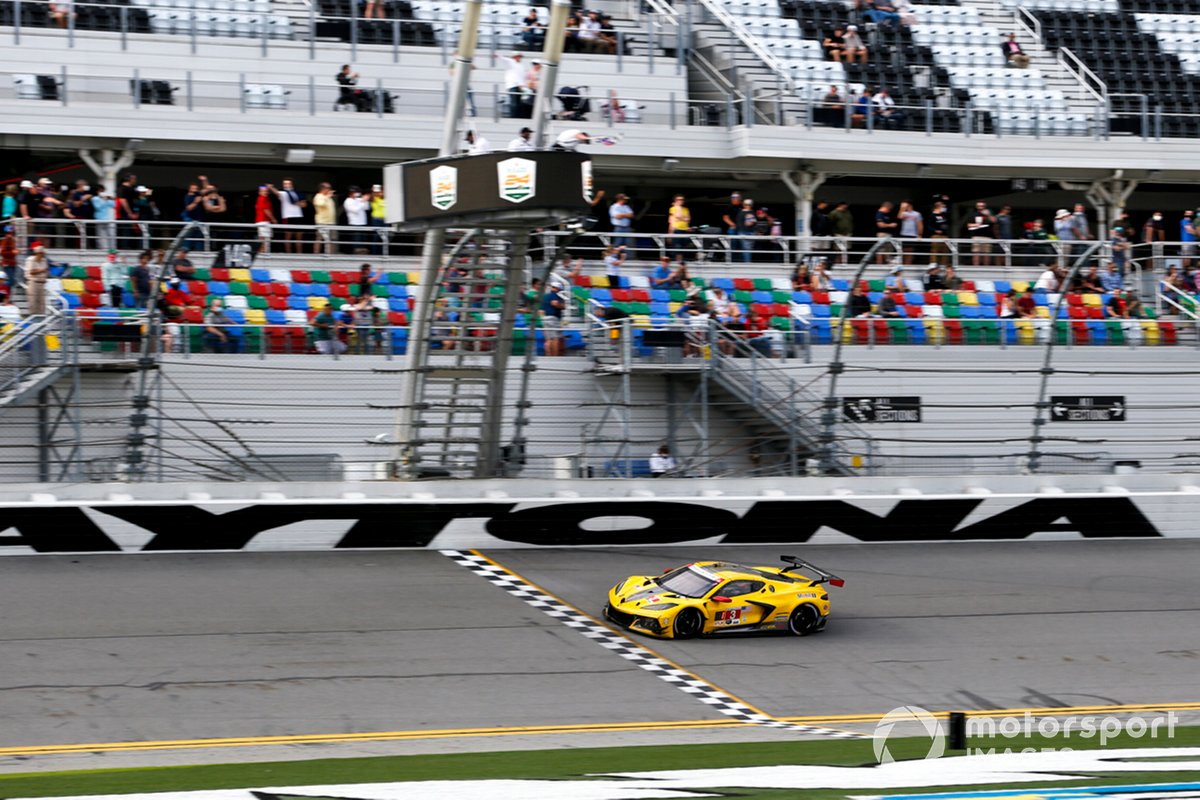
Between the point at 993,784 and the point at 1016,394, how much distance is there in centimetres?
1363

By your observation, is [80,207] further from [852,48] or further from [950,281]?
[852,48]

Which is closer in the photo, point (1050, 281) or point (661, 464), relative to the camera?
point (661, 464)

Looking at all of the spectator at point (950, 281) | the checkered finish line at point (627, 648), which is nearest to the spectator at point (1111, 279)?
the spectator at point (950, 281)

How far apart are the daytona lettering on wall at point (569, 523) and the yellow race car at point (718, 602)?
293 centimetres

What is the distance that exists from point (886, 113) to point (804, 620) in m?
15.1

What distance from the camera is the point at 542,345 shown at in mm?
22281

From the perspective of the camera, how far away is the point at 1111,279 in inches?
1051

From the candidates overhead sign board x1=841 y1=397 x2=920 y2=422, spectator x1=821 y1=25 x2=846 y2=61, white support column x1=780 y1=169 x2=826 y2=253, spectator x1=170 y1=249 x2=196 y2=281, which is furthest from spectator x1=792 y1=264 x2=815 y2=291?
spectator x1=170 y1=249 x2=196 y2=281

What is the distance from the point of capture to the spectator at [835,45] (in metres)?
30.4

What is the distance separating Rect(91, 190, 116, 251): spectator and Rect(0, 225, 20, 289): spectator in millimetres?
1152

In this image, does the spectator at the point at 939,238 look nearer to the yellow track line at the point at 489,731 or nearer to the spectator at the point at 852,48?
the spectator at the point at 852,48

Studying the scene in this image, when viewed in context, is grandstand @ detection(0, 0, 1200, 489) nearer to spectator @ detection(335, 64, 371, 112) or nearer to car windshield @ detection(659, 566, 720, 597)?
spectator @ detection(335, 64, 371, 112)

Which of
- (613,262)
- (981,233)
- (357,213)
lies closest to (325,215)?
(357,213)

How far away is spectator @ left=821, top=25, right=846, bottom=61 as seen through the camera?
30359 mm
